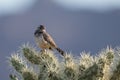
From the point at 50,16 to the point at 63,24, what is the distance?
29.8 ft

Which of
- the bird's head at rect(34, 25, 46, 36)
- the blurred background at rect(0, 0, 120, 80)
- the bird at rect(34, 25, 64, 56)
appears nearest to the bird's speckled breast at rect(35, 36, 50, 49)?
the bird at rect(34, 25, 64, 56)

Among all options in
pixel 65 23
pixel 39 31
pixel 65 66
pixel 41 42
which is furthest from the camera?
pixel 65 23

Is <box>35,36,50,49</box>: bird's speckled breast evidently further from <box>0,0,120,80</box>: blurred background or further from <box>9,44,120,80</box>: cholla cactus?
<box>0,0,120,80</box>: blurred background

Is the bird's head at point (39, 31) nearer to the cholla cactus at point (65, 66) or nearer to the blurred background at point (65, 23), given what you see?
the cholla cactus at point (65, 66)

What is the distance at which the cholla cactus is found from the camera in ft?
39.3

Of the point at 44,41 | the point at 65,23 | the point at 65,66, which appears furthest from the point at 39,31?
the point at 65,23

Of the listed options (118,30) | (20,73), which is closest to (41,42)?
(20,73)

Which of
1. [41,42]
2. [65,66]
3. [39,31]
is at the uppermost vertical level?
[39,31]

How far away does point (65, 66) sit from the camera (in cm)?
1212

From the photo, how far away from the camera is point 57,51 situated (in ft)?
46.6

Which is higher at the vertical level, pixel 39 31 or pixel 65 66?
pixel 39 31

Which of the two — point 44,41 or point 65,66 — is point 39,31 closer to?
point 44,41

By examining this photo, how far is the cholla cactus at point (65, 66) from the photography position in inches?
471

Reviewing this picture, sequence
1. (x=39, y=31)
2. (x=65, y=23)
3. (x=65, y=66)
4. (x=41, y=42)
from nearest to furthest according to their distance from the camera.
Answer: (x=65, y=66) → (x=41, y=42) → (x=39, y=31) → (x=65, y=23)
